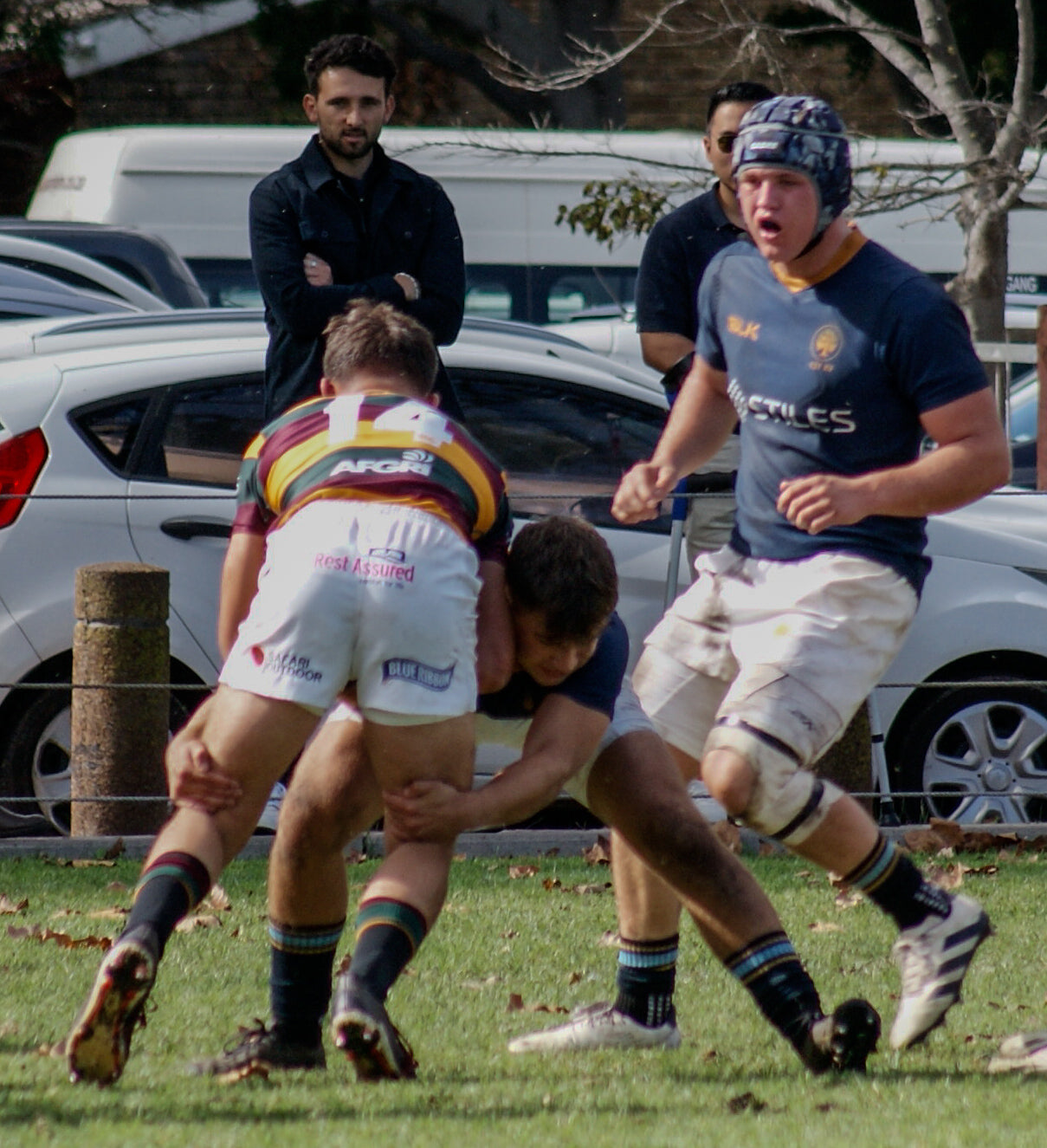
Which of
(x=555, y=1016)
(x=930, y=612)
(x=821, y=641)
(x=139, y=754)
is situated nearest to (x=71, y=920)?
(x=139, y=754)

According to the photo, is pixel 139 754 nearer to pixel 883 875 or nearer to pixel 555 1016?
pixel 555 1016

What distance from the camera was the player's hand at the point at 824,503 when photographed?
4.03 metres

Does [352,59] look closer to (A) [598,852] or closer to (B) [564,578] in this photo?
(A) [598,852]

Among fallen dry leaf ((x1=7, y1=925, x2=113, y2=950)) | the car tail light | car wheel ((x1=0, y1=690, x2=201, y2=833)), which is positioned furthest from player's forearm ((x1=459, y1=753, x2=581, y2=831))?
car wheel ((x1=0, y1=690, x2=201, y2=833))

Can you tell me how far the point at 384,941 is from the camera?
385 cm

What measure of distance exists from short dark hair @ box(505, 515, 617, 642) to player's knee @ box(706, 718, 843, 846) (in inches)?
13.7

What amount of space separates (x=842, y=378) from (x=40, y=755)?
3.91 metres

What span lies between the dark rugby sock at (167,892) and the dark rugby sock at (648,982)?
99 centimetres

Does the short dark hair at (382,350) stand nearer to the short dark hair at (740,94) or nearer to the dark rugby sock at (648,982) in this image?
the dark rugby sock at (648,982)

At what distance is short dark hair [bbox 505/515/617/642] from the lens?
4.00 m

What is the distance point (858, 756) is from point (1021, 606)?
A: 785mm

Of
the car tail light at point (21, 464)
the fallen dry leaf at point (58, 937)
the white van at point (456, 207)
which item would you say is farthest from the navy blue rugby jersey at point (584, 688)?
the white van at point (456, 207)

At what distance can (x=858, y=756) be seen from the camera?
286 inches

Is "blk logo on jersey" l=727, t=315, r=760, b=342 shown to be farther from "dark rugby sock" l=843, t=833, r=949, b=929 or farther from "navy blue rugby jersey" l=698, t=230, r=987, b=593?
"dark rugby sock" l=843, t=833, r=949, b=929
